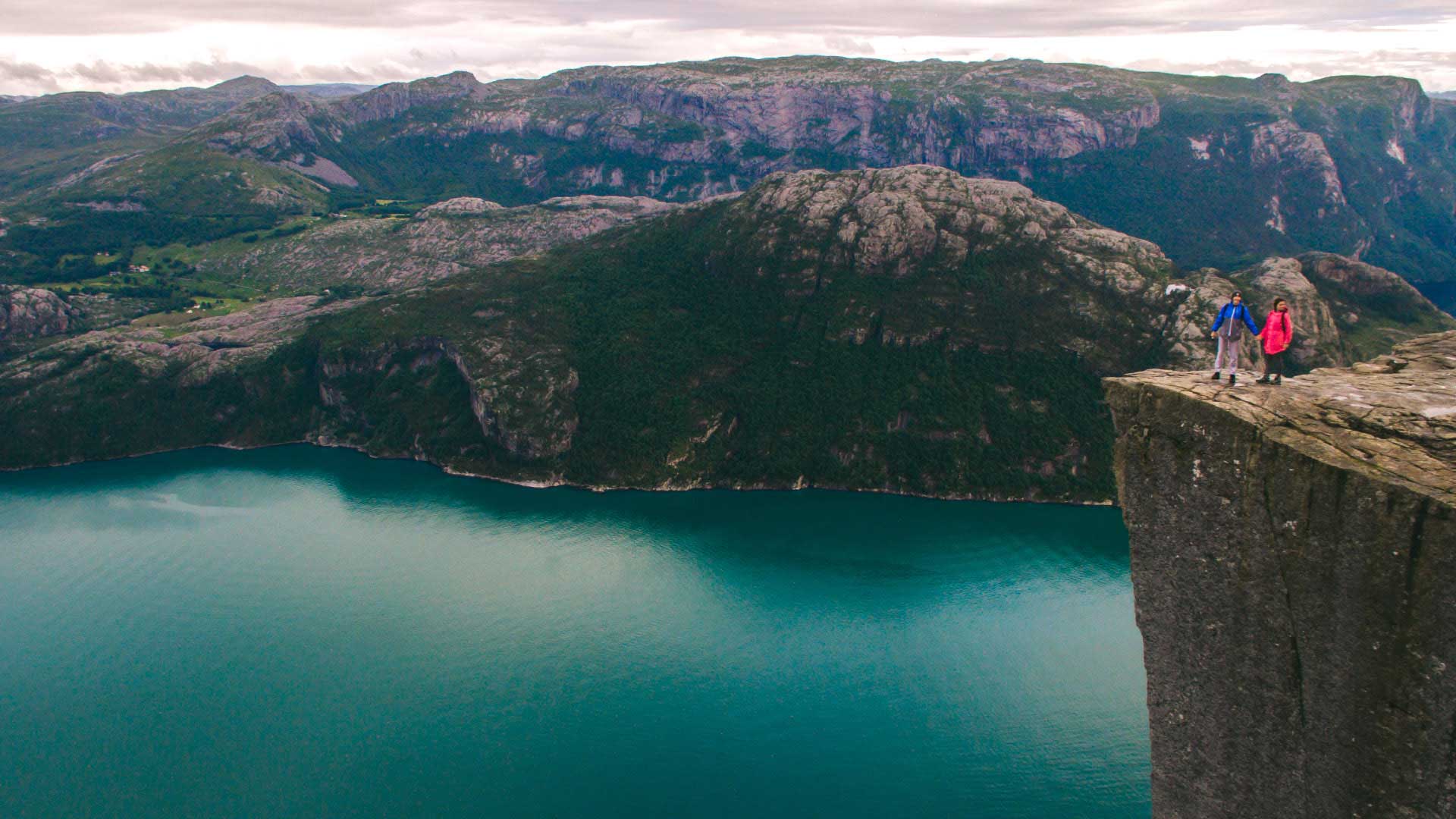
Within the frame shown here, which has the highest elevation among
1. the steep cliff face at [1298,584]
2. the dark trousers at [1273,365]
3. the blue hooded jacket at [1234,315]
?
the blue hooded jacket at [1234,315]

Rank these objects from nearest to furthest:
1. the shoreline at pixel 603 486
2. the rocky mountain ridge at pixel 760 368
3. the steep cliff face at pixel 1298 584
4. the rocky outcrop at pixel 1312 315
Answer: the steep cliff face at pixel 1298 584
the shoreline at pixel 603 486
the rocky mountain ridge at pixel 760 368
the rocky outcrop at pixel 1312 315

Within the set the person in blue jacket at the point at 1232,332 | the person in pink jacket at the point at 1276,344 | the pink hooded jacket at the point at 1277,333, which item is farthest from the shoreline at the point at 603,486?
the person in pink jacket at the point at 1276,344

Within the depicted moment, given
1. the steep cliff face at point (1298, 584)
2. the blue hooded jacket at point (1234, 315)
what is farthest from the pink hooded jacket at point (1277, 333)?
the steep cliff face at point (1298, 584)

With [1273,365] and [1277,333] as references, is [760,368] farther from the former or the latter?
[1277,333]

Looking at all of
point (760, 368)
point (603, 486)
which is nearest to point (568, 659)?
point (603, 486)

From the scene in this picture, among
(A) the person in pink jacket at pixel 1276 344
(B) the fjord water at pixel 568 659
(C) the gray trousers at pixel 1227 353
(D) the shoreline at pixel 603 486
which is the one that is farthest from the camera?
(D) the shoreline at pixel 603 486

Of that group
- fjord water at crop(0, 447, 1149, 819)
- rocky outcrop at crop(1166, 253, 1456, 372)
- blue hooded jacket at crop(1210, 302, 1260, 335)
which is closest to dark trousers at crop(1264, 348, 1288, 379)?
blue hooded jacket at crop(1210, 302, 1260, 335)

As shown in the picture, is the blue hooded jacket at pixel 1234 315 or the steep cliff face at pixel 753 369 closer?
the blue hooded jacket at pixel 1234 315

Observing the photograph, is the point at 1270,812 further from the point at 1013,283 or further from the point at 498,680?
the point at 1013,283

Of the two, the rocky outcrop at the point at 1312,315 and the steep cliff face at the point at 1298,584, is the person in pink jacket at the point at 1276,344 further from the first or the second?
the rocky outcrop at the point at 1312,315

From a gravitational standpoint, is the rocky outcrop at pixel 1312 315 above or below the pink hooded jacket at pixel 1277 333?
below
